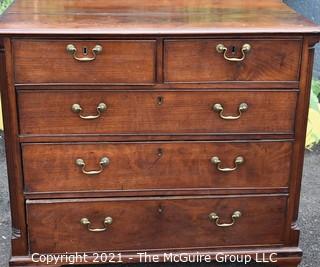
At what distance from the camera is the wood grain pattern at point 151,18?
1841mm

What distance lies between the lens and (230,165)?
2051 millimetres

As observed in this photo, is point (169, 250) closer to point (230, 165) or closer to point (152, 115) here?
point (230, 165)

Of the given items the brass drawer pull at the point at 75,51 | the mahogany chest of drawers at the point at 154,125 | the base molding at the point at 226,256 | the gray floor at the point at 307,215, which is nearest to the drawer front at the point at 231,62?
the mahogany chest of drawers at the point at 154,125

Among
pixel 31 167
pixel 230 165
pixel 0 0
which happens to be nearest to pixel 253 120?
pixel 230 165

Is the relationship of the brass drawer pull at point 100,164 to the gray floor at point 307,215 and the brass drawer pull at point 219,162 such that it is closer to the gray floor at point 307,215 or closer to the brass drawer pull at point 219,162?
the brass drawer pull at point 219,162

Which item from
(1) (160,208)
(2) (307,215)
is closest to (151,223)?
(1) (160,208)

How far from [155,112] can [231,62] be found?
282 millimetres

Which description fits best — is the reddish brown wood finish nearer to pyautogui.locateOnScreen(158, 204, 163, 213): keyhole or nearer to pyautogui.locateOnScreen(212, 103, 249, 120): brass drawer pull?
pyautogui.locateOnScreen(158, 204, 163, 213): keyhole

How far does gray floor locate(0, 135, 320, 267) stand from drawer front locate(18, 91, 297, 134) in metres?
0.67

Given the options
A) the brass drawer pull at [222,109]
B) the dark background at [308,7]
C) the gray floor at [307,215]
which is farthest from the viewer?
the dark background at [308,7]

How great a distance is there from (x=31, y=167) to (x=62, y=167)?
0.10 m

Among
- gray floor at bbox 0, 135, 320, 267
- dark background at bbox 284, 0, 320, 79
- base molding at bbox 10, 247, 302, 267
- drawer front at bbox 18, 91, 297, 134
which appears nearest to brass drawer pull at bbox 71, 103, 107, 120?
drawer front at bbox 18, 91, 297, 134

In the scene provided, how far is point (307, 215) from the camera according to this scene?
272 cm

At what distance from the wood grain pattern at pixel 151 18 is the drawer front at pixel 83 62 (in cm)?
4
